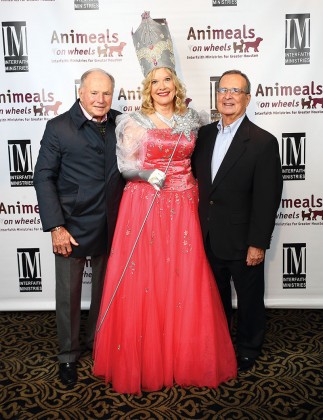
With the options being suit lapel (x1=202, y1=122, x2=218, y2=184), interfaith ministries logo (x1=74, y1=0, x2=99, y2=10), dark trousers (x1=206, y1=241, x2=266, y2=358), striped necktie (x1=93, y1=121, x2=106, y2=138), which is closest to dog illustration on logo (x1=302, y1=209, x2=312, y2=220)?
dark trousers (x1=206, y1=241, x2=266, y2=358)

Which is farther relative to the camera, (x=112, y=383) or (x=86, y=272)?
(x=86, y=272)

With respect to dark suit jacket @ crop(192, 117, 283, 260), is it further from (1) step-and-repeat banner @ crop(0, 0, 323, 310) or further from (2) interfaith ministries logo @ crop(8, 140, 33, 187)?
(2) interfaith ministries logo @ crop(8, 140, 33, 187)

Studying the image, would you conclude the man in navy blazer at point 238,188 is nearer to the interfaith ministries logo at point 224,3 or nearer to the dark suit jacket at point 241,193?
the dark suit jacket at point 241,193

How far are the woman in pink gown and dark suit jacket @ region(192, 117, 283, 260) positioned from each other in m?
0.09

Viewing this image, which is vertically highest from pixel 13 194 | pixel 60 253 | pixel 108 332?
pixel 13 194

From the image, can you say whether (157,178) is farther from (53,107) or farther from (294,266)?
(294,266)

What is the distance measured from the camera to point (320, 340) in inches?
107

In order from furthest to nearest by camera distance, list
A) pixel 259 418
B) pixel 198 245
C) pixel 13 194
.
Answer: pixel 13 194 → pixel 198 245 → pixel 259 418

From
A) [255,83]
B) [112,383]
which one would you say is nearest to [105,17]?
[255,83]

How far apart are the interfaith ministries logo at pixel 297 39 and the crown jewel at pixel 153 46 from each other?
99cm

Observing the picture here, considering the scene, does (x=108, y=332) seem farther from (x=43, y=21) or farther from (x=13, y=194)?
(x=43, y=21)

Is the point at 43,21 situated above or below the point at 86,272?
above

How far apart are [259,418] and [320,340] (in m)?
0.90

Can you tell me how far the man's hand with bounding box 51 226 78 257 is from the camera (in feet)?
7.45
